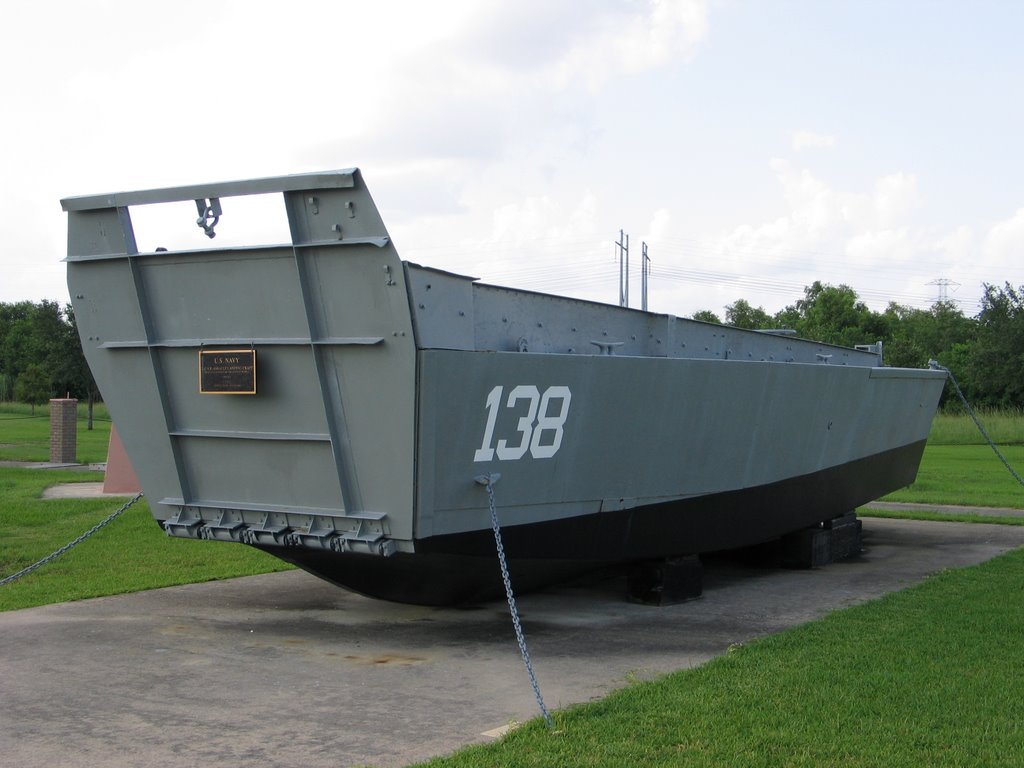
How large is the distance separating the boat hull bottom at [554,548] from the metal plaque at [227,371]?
117 cm

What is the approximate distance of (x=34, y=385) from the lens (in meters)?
45.0

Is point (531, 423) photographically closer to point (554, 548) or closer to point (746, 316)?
point (554, 548)

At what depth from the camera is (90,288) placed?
7.21m

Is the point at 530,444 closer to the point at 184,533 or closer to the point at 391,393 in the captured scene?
the point at 391,393

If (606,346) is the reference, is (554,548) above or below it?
below

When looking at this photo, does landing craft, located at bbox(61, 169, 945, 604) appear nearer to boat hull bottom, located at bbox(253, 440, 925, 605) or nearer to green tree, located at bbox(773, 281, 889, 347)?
boat hull bottom, located at bbox(253, 440, 925, 605)

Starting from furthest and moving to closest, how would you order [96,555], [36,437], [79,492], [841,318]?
[841,318]
[36,437]
[79,492]
[96,555]

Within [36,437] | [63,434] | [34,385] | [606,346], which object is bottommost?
[36,437]

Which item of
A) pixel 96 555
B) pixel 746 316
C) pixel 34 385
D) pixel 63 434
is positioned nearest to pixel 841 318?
pixel 746 316

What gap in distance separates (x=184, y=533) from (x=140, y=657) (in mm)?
834

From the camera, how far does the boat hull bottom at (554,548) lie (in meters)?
7.34

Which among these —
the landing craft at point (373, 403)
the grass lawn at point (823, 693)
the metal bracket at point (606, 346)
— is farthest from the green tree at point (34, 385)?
the metal bracket at point (606, 346)

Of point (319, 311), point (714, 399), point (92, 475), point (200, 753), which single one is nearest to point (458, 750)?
point (200, 753)

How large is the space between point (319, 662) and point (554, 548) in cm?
172
